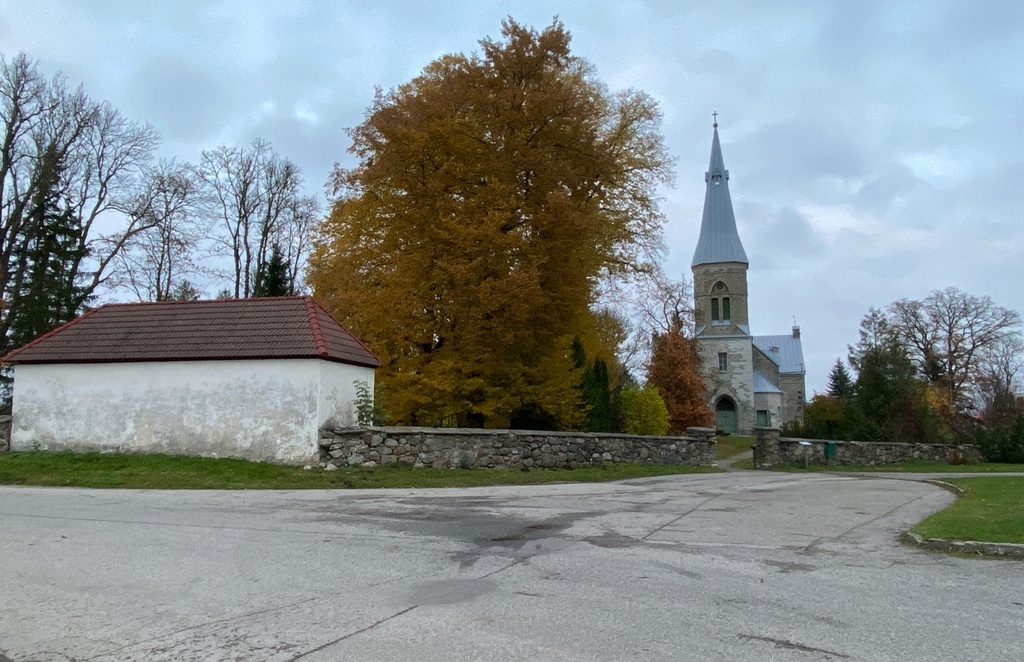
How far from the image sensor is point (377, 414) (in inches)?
790

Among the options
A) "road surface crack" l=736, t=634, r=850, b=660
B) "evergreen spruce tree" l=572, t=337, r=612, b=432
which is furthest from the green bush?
"road surface crack" l=736, t=634, r=850, b=660

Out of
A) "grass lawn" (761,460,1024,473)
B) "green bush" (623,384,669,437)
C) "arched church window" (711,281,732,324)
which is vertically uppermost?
"arched church window" (711,281,732,324)

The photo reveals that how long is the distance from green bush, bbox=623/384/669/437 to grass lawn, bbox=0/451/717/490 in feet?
46.9

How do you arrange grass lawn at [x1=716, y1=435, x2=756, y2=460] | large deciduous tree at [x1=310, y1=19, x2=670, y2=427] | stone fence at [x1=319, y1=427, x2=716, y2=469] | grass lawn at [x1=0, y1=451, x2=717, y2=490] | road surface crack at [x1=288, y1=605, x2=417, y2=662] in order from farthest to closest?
grass lawn at [x1=716, y1=435, x2=756, y2=460]
large deciduous tree at [x1=310, y1=19, x2=670, y2=427]
stone fence at [x1=319, y1=427, x2=716, y2=469]
grass lawn at [x1=0, y1=451, x2=717, y2=490]
road surface crack at [x1=288, y1=605, x2=417, y2=662]

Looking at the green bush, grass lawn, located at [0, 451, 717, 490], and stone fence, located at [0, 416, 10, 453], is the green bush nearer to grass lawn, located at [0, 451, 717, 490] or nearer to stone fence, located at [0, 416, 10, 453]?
A: grass lawn, located at [0, 451, 717, 490]

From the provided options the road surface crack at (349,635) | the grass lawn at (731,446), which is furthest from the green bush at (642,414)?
the road surface crack at (349,635)

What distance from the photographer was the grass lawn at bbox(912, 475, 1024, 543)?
908cm

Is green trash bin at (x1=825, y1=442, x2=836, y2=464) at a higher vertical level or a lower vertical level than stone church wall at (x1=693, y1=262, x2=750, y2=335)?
lower

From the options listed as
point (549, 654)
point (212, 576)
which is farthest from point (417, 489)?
point (549, 654)

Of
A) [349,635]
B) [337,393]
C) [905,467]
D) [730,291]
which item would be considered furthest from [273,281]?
[730,291]

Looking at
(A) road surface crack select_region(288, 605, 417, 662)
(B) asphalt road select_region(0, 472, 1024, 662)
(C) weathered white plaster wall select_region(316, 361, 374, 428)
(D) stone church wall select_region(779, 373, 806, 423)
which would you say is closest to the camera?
(A) road surface crack select_region(288, 605, 417, 662)

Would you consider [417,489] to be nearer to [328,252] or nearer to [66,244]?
[328,252]

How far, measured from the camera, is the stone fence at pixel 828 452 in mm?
31344

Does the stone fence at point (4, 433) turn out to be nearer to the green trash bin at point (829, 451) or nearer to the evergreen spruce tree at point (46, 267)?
the evergreen spruce tree at point (46, 267)
